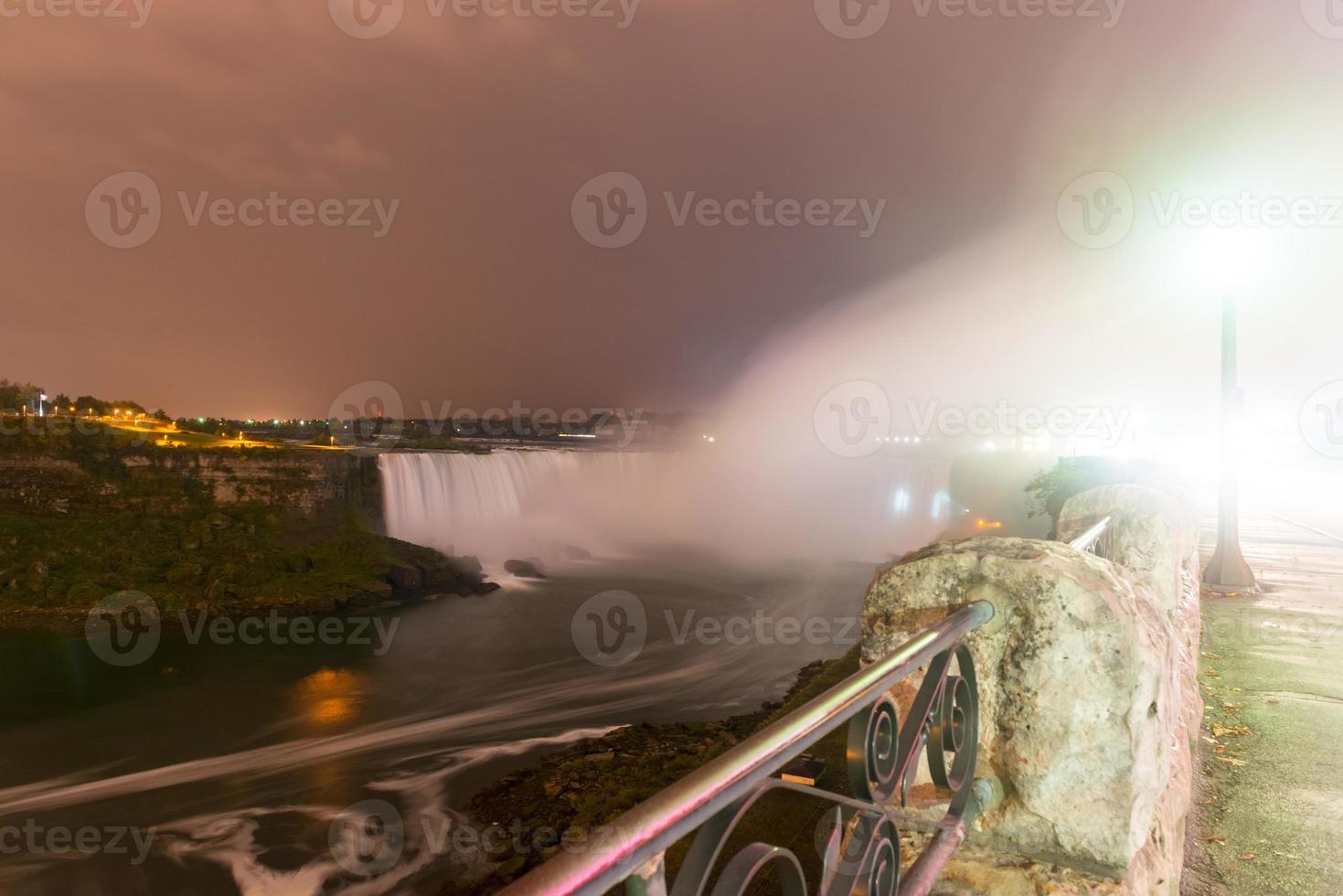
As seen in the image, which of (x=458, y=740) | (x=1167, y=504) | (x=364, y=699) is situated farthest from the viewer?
(x=364, y=699)

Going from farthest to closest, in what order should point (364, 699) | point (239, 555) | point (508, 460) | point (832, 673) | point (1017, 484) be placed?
point (508, 460), point (1017, 484), point (239, 555), point (364, 699), point (832, 673)

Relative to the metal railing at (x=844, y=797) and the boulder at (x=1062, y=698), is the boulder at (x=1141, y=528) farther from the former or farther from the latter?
the metal railing at (x=844, y=797)

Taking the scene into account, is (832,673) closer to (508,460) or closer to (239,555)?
(239,555)

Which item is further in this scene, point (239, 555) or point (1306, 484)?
point (1306, 484)

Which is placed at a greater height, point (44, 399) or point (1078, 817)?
point (44, 399)

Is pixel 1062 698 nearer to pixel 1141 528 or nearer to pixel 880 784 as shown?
pixel 880 784

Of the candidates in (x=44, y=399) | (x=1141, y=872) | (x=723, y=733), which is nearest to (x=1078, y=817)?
(x=1141, y=872)
